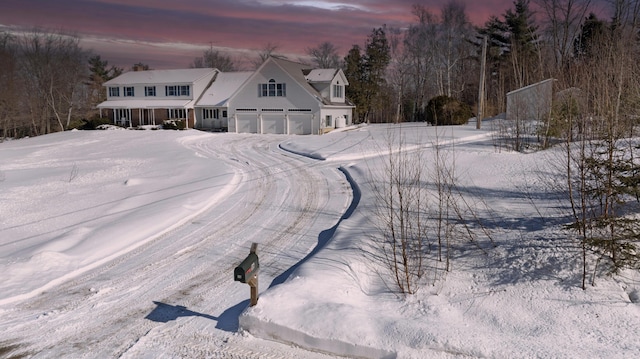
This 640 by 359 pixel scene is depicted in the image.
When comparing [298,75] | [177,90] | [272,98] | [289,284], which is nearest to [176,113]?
[177,90]

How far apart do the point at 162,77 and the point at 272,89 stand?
48.7 ft

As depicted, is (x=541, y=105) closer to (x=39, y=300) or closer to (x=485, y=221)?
(x=485, y=221)

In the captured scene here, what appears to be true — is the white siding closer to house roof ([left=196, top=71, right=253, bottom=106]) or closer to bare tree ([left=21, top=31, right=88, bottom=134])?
house roof ([left=196, top=71, right=253, bottom=106])

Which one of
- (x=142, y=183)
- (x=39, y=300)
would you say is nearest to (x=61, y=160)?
(x=142, y=183)

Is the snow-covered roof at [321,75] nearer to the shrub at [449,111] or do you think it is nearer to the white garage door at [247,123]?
the white garage door at [247,123]

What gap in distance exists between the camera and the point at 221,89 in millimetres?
47438

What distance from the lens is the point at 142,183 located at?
1742 centimetres

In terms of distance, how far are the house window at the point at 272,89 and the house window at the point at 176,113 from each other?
29.1ft

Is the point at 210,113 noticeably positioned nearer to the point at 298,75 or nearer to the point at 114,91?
the point at 298,75

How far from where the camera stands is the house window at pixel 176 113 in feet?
149

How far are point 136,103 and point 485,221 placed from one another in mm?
44865

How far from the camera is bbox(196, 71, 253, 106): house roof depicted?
45.2m

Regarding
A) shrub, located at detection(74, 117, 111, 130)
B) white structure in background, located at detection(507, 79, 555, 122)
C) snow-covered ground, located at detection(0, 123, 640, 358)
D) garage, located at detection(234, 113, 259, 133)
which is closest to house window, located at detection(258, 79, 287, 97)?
garage, located at detection(234, 113, 259, 133)

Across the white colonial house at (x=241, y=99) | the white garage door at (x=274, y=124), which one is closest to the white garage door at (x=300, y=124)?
the white colonial house at (x=241, y=99)
